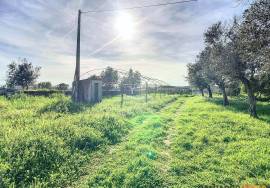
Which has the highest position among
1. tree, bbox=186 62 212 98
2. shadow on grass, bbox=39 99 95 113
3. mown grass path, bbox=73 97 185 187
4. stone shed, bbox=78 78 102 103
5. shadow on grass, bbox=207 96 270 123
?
tree, bbox=186 62 212 98


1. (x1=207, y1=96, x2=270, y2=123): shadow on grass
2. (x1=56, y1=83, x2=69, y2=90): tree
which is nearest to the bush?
(x1=207, y1=96, x2=270, y2=123): shadow on grass

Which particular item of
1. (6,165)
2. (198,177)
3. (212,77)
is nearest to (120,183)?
(198,177)

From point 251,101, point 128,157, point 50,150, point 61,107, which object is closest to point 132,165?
point 128,157

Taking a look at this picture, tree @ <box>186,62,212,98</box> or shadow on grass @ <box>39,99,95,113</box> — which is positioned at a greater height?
tree @ <box>186,62,212,98</box>

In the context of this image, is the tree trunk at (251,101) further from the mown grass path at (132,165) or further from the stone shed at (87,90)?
the stone shed at (87,90)

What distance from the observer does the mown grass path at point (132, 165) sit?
683 centimetres

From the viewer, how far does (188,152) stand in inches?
378

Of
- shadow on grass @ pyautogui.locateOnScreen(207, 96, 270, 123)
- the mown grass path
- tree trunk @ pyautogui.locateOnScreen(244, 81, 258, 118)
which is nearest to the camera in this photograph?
the mown grass path

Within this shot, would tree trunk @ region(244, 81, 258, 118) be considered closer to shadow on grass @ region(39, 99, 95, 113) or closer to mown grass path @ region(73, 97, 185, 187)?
mown grass path @ region(73, 97, 185, 187)

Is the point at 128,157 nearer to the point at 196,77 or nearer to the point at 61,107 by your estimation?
the point at 61,107

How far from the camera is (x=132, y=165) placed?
7934 mm

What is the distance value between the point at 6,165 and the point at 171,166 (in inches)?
196

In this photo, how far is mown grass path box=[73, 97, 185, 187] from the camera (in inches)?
269

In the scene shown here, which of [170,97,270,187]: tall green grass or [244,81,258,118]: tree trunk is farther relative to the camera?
[244,81,258,118]: tree trunk
